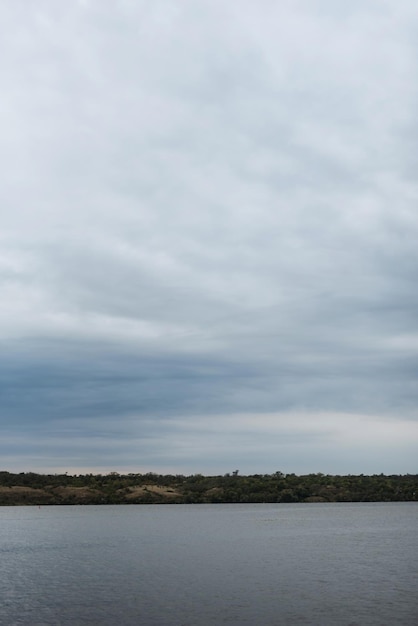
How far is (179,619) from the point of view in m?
44.5

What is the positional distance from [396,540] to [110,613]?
7333 centimetres

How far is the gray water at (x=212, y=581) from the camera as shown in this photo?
149ft

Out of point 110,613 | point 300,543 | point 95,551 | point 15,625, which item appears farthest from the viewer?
point 300,543

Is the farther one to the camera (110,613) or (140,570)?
(140,570)

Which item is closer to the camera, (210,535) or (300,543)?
(300,543)

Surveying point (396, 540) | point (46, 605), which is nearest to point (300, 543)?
point (396, 540)

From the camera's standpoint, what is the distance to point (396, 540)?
110 meters

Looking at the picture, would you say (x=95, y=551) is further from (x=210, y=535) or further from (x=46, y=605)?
(x=46, y=605)

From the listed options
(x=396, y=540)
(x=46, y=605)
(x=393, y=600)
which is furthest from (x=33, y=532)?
(x=393, y=600)

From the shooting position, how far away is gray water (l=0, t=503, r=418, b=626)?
45469 mm

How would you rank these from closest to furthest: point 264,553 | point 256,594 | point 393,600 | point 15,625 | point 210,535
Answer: point 15,625, point 393,600, point 256,594, point 264,553, point 210,535

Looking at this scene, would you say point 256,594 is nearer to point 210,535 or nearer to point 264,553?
point 264,553

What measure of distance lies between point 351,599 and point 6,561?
46.7m

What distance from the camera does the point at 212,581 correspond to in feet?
203
